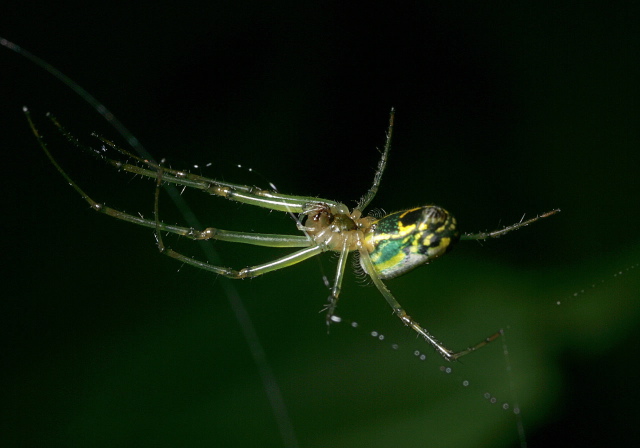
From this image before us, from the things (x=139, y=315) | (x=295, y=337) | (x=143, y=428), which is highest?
(x=139, y=315)

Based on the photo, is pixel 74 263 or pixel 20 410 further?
pixel 74 263

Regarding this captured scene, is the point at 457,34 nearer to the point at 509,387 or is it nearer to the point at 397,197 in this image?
the point at 397,197

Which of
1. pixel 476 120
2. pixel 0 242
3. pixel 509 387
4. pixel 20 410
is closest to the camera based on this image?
pixel 20 410

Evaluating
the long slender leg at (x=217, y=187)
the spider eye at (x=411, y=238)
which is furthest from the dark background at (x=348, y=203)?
the spider eye at (x=411, y=238)

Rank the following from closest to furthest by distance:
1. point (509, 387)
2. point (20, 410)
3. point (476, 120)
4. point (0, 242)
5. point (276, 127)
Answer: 1. point (20, 410)
2. point (0, 242)
3. point (509, 387)
4. point (276, 127)
5. point (476, 120)

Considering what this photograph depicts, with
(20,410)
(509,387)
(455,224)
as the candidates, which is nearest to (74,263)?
(20,410)

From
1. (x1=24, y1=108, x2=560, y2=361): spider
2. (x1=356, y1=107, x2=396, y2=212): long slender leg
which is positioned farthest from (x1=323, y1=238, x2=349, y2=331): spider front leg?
(x1=356, y1=107, x2=396, y2=212): long slender leg

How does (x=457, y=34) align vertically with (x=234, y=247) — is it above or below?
above
